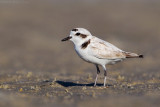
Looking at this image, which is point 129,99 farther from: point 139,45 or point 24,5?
point 24,5

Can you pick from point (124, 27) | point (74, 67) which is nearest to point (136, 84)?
point (74, 67)

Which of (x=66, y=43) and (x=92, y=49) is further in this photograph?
(x=66, y=43)

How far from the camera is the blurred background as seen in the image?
13.0 metres

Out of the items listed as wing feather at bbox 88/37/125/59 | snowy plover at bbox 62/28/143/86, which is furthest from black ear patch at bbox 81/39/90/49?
wing feather at bbox 88/37/125/59

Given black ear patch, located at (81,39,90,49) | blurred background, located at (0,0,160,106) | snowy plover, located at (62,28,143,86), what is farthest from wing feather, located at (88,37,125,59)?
blurred background, located at (0,0,160,106)

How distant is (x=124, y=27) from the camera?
104 feet

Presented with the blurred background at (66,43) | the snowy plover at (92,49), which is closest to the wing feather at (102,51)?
the snowy plover at (92,49)

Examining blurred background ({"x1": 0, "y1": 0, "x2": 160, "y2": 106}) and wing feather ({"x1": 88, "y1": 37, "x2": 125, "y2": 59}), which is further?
blurred background ({"x1": 0, "y1": 0, "x2": 160, "y2": 106})

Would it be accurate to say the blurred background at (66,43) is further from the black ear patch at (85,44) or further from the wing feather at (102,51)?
the black ear patch at (85,44)

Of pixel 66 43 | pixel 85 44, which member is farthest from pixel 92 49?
pixel 66 43

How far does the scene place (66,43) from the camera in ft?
89.3

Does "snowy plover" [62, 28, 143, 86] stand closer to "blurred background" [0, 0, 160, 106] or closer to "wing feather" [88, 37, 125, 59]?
"wing feather" [88, 37, 125, 59]

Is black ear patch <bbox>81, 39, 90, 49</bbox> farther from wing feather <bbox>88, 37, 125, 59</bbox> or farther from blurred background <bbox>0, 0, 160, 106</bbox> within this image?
blurred background <bbox>0, 0, 160, 106</bbox>

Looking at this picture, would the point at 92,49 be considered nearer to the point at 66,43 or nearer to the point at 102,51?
the point at 102,51
